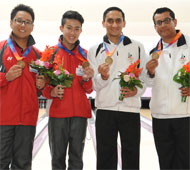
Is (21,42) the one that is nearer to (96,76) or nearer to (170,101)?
(96,76)

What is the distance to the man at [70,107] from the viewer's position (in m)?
2.30

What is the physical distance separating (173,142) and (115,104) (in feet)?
2.25

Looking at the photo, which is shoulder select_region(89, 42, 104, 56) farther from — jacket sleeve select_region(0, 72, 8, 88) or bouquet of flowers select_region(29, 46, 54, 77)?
jacket sleeve select_region(0, 72, 8, 88)

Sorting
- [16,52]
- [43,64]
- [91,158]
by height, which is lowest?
[91,158]

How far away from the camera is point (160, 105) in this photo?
7.86 feet

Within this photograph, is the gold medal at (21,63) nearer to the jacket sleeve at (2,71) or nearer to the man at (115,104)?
the jacket sleeve at (2,71)

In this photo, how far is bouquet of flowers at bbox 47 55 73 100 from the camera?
87.0 inches

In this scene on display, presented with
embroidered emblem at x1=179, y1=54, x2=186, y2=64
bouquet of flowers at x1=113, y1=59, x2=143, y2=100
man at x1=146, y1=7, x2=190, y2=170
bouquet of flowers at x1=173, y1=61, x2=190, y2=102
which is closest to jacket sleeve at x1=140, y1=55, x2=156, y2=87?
man at x1=146, y1=7, x2=190, y2=170

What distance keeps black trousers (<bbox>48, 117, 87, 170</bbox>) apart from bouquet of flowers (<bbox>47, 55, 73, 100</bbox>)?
361mm

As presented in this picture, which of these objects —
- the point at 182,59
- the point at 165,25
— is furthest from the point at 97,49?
the point at 182,59

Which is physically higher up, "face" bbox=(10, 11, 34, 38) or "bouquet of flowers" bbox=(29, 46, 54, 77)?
"face" bbox=(10, 11, 34, 38)

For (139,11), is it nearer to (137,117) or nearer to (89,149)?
(89,149)

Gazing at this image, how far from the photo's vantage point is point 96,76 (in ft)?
7.87

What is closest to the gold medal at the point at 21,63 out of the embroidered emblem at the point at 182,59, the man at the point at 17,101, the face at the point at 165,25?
the man at the point at 17,101
